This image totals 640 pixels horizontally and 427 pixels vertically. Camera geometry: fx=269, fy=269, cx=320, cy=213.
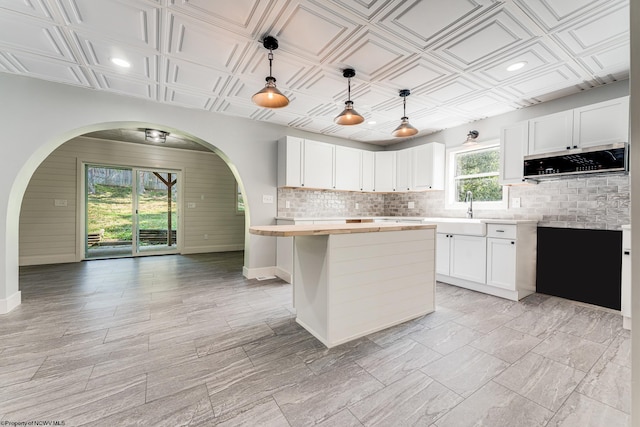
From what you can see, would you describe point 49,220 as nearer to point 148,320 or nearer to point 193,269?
point 193,269

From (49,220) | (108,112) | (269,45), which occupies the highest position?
(269,45)

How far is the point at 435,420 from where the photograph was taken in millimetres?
1434

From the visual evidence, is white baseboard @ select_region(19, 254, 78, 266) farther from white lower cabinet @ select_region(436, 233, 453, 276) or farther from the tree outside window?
the tree outside window

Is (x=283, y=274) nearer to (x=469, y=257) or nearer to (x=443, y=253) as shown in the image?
(x=443, y=253)

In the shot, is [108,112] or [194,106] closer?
[108,112]

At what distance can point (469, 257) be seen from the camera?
3.69m

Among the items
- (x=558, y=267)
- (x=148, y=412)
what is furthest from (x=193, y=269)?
(x=558, y=267)

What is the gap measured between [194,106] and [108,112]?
1.03 metres

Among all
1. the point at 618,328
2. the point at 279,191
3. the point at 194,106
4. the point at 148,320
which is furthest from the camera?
the point at 279,191

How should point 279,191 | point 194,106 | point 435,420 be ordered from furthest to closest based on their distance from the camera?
1. point 279,191
2. point 194,106
3. point 435,420

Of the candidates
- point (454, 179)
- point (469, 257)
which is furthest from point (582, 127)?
point (469, 257)

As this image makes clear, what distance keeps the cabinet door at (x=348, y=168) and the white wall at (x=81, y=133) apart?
1298mm

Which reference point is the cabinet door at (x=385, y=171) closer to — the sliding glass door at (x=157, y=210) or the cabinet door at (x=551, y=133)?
the cabinet door at (x=551, y=133)

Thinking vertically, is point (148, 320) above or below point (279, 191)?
below
